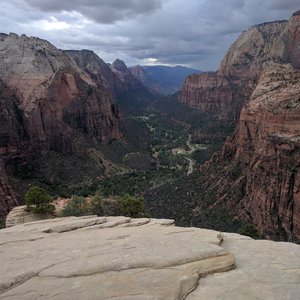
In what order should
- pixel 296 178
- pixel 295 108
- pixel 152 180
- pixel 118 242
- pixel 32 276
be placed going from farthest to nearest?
pixel 152 180
pixel 295 108
pixel 296 178
pixel 118 242
pixel 32 276

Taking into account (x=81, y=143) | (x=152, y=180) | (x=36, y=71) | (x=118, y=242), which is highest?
(x=36, y=71)

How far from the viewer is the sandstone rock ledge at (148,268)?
13406 mm

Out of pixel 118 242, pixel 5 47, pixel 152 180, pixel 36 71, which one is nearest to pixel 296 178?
pixel 118 242

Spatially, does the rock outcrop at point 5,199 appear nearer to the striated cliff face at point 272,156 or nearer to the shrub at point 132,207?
the shrub at point 132,207

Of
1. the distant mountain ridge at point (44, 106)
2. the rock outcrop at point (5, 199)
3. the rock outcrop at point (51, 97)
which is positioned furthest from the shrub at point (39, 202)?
the rock outcrop at point (51, 97)

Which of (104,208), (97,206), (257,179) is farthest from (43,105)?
(97,206)

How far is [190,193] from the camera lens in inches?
3076

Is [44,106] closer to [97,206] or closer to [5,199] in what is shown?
[5,199]

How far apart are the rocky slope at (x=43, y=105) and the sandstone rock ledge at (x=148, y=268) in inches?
3155

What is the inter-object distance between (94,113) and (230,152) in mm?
63670

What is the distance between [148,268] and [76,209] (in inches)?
1217

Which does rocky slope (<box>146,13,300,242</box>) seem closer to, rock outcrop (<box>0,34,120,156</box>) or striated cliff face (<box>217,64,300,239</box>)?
striated cliff face (<box>217,64,300,239</box>)

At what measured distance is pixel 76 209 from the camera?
44.7 meters

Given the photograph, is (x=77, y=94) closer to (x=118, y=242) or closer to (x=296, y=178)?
(x=296, y=178)
